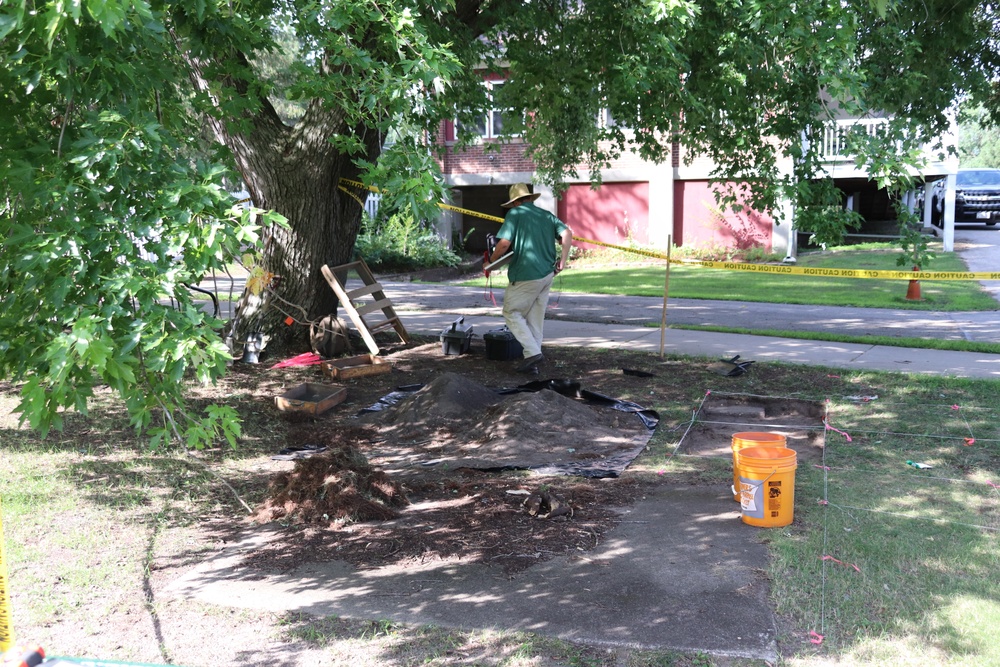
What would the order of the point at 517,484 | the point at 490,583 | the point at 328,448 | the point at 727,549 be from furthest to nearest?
the point at 328,448, the point at 517,484, the point at 727,549, the point at 490,583

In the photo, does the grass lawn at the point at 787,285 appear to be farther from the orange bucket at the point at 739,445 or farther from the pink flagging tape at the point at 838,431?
the orange bucket at the point at 739,445

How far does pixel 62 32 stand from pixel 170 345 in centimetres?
134

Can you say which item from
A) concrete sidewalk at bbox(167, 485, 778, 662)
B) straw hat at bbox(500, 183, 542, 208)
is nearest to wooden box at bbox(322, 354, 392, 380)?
straw hat at bbox(500, 183, 542, 208)

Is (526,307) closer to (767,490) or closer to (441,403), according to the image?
(441,403)

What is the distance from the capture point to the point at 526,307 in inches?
392

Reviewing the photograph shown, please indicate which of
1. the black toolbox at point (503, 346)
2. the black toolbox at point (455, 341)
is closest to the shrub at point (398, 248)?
the black toolbox at point (455, 341)

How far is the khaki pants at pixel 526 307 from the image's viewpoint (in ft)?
32.3

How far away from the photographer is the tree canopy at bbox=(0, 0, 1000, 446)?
377 cm

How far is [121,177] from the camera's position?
3809 mm

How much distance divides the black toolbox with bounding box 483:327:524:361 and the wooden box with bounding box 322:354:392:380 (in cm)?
116

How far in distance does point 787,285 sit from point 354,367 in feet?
34.9

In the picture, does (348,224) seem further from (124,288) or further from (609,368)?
(124,288)

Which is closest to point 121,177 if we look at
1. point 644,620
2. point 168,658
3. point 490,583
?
point 168,658

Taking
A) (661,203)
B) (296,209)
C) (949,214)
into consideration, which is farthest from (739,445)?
(949,214)
